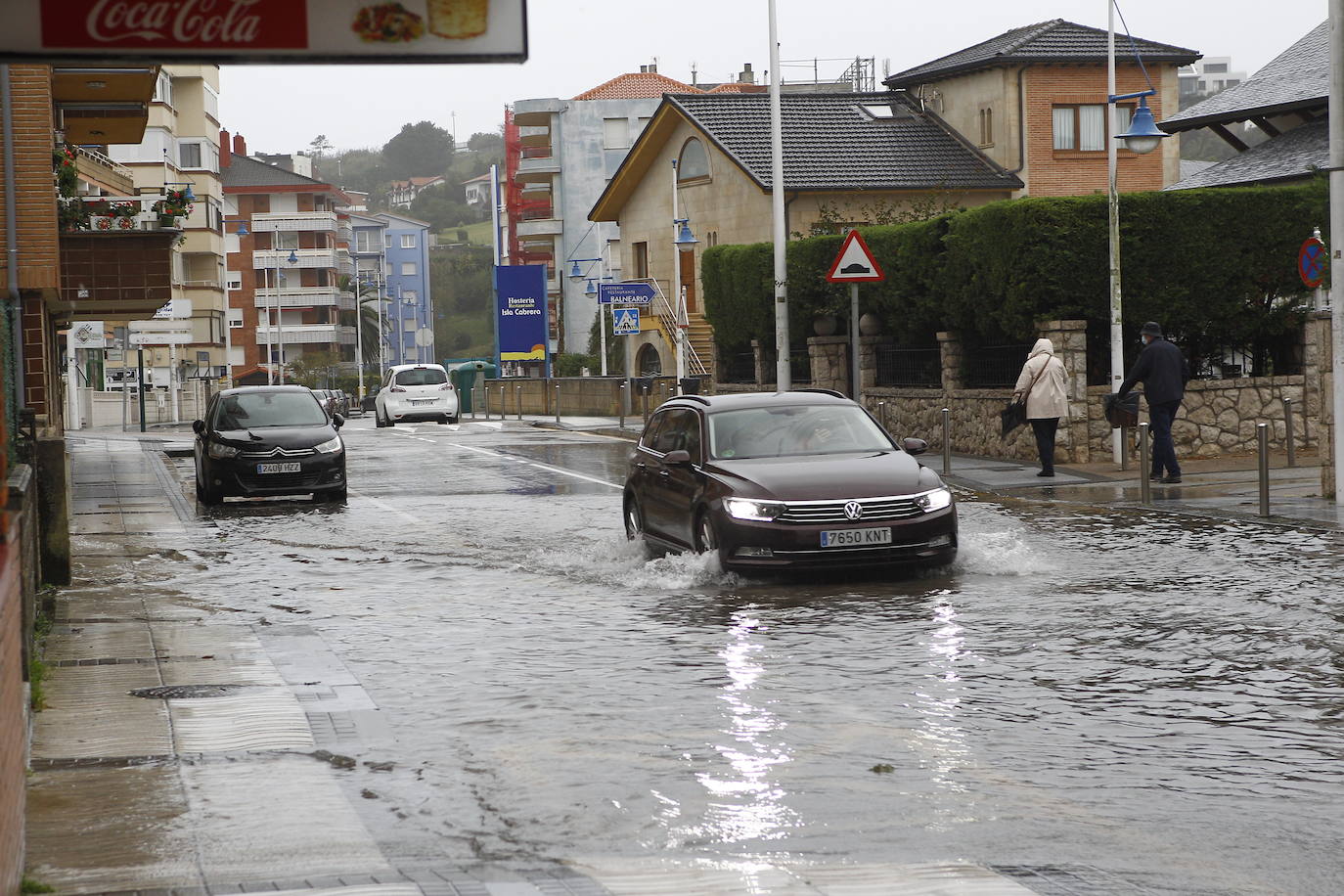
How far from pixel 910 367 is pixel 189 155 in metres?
66.5

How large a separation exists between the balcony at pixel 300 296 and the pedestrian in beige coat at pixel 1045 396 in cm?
11062

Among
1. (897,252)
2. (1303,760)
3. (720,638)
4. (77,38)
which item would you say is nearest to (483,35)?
(77,38)

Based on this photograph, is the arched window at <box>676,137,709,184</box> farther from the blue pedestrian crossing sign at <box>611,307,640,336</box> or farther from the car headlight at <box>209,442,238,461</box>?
the car headlight at <box>209,442,238,461</box>

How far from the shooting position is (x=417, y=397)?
162 ft

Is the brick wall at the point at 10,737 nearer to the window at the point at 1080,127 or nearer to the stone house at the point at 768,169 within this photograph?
the stone house at the point at 768,169

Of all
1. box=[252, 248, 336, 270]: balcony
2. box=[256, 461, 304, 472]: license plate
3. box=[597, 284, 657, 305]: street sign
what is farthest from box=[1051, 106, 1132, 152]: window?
box=[252, 248, 336, 270]: balcony

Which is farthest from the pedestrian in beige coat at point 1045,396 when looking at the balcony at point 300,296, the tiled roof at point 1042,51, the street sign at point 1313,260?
the balcony at point 300,296

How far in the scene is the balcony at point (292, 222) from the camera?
129m

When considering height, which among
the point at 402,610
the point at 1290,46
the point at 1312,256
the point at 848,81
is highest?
the point at 848,81

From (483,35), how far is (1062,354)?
2080cm

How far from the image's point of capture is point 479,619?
39.4ft

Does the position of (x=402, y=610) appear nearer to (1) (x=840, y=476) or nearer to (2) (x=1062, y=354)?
(1) (x=840, y=476)

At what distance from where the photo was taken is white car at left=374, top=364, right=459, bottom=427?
49.2m

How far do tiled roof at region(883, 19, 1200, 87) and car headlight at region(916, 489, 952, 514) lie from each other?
3969 centimetres
